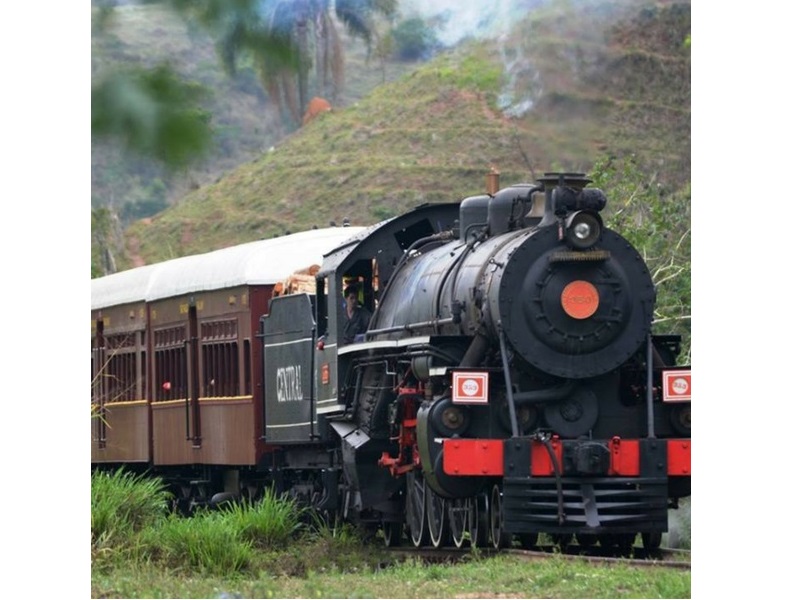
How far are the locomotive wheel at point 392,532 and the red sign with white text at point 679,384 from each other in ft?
12.3

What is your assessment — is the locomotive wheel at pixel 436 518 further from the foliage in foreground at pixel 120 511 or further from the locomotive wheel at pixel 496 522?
the foliage in foreground at pixel 120 511

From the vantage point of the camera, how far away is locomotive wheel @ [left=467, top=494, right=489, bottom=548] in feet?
40.5

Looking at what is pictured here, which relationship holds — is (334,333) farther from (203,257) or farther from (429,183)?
(429,183)

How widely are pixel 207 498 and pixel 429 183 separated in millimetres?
26801

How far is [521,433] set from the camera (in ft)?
39.4

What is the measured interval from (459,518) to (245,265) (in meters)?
5.71

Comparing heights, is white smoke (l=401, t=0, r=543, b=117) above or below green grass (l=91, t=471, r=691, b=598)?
above

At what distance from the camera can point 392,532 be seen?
49.4 ft

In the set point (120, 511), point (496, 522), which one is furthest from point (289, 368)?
point (496, 522)

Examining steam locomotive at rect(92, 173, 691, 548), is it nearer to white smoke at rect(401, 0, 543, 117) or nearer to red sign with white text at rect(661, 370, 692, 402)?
red sign with white text at rect(661, 370, 692, 402)

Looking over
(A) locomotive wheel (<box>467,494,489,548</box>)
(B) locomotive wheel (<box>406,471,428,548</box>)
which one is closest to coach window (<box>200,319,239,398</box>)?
(B) locomotive wheel (<box>406,471,428,548</box>)

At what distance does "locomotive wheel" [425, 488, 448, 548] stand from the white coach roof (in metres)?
4.28

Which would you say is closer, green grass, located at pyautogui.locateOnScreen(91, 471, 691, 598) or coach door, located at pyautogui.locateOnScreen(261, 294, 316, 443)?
green grass, located at pyautogui.locateOnScreen(91, 471, 691, 598)

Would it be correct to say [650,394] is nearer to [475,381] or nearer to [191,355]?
[475,381]
